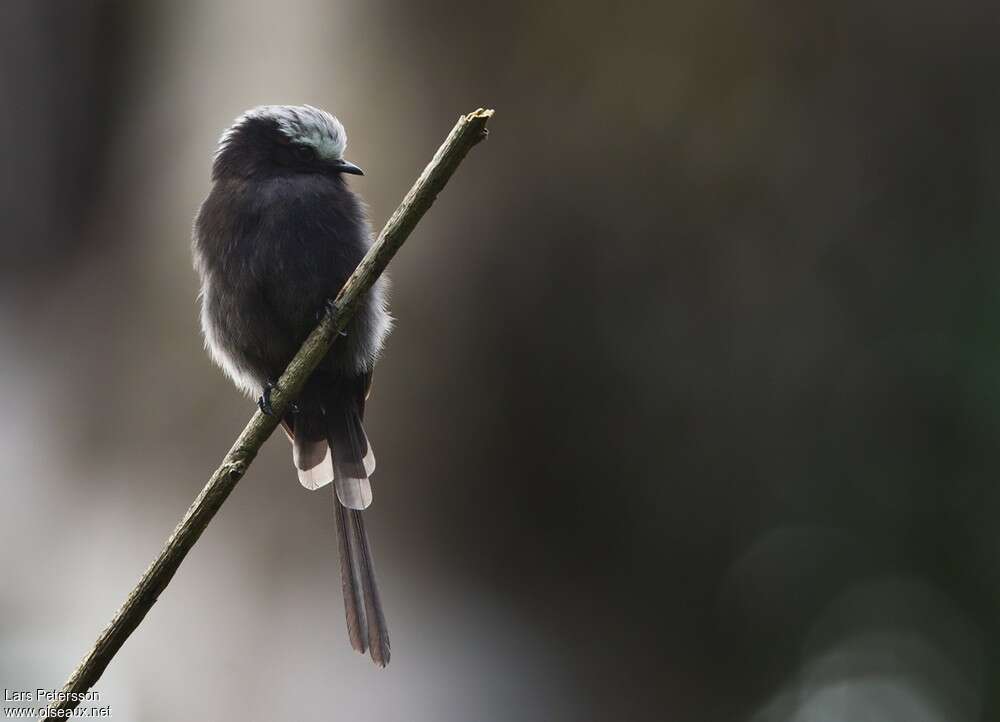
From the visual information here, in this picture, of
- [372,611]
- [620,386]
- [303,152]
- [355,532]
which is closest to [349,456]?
[355,532]

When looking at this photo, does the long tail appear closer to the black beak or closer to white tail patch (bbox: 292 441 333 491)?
white tail patch (bbox: 292 441 333 491)

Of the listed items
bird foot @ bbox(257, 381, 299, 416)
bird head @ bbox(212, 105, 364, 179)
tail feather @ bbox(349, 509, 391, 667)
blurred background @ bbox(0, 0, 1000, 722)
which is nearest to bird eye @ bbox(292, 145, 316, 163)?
bird head @ bbox(212, 105, 364, 179)

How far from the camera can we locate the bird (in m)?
3.11

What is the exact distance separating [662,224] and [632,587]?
87.7 inches

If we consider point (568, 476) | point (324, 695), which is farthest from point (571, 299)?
point (324, 695)

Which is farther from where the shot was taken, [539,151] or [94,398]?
[94,398]

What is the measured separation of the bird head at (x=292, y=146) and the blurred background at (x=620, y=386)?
2838 millimetres

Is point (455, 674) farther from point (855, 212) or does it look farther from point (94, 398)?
point (855, 212)

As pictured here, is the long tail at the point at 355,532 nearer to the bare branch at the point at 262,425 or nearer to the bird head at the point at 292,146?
the bare branch at the point at 262,425

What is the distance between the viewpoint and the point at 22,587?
21.5 ft

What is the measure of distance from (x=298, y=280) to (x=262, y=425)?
94 centimetres

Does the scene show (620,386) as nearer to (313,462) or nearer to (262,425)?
(313,462)

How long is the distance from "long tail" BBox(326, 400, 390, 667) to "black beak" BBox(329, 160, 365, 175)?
2.51ft

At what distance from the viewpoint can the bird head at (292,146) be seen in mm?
3379
